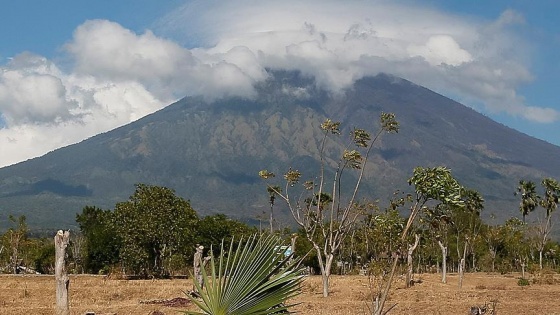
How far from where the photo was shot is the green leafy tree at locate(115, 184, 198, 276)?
5444 centimetres

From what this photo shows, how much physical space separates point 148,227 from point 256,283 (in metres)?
47.6

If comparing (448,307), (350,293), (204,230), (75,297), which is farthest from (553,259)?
(75,297)

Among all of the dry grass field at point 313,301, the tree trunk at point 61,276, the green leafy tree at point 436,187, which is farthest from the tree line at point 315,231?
the green leafy tree at point 436,187

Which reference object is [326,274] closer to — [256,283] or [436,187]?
[436,187]

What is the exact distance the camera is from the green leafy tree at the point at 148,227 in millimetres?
54438

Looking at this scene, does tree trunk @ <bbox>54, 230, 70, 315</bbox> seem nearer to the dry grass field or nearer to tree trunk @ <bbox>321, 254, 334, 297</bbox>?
the dry grass field

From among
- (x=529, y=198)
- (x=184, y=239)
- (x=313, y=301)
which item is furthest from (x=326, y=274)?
(x=529, y=198)

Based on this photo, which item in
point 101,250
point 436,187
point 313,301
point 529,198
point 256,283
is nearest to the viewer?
point 256,283

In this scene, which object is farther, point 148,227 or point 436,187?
point 148,227

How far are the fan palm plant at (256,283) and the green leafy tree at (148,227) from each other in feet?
155

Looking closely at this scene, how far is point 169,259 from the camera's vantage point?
6012 cm

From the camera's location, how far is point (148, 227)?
5438 centimetres

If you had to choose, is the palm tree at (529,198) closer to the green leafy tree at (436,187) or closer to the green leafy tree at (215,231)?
the green leafy tree at (215,231)

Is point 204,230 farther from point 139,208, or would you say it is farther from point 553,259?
point 553,259
